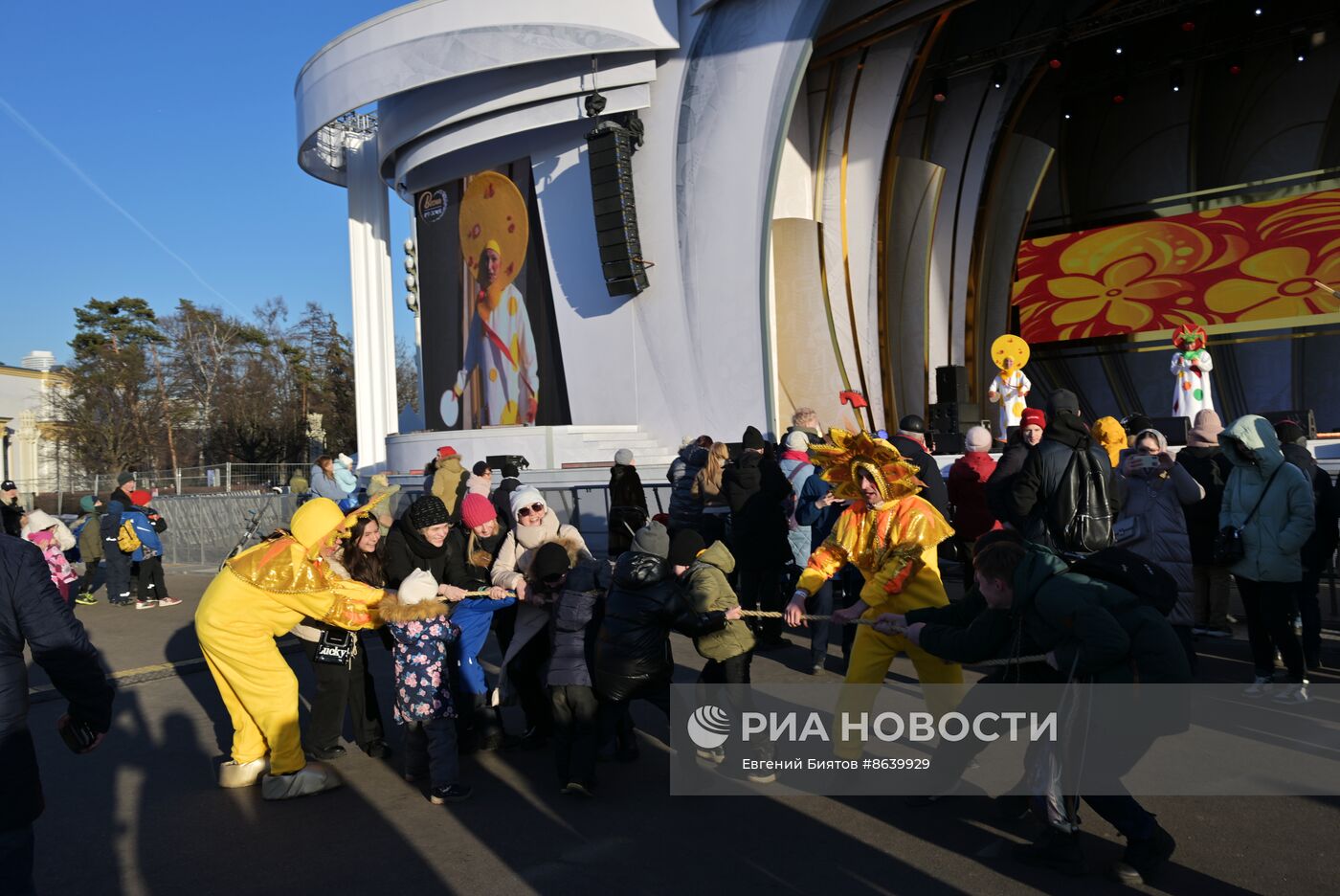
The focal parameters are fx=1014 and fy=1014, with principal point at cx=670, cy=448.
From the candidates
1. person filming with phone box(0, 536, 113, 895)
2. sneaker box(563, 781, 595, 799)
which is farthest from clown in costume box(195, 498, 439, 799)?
person filming with phone box(0, 536, 113, 895)

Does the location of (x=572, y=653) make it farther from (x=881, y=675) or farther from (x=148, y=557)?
(x=148, y=557)

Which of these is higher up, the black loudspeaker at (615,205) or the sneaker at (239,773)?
the black loudspeaker at (615,205)

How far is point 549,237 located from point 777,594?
16.0m

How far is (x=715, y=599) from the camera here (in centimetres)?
485

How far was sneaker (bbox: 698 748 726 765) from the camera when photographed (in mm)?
5133

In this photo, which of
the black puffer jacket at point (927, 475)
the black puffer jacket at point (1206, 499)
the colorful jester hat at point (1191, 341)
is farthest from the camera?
the colorful jester hat at point (1191, 341)

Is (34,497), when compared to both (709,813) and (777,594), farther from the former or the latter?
(709,813)

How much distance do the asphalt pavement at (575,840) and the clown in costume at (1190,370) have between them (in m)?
14.3

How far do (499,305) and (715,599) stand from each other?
20198 mm

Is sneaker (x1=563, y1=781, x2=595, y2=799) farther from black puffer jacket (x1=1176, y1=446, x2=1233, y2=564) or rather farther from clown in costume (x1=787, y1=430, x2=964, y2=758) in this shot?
black puffer jacket (x1=1176, y1=446, x2=1233, y2=564)

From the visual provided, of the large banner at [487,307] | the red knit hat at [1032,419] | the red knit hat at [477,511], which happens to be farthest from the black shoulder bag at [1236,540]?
the large banner at [487,307]

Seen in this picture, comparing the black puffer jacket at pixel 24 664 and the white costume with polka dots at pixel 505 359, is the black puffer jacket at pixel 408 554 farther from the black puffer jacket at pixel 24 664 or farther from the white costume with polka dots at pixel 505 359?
the white costume with polka dots at pixel 505 359

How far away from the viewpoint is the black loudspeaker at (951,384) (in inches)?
669

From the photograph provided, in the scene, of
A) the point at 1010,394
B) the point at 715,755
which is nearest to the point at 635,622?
the point at 715,755
